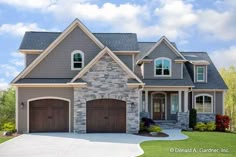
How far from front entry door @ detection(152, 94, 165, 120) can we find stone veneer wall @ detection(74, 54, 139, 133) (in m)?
7.53

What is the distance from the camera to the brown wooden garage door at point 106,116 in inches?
918

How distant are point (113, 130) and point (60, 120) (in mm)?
3728

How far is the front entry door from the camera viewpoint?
30.4m

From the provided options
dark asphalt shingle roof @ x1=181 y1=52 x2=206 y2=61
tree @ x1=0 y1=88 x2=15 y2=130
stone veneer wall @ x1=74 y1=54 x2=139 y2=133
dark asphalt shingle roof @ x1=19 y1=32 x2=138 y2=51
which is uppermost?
dark asphalt shingle roof @ x1=19 y1=32 x2=138 y2=51

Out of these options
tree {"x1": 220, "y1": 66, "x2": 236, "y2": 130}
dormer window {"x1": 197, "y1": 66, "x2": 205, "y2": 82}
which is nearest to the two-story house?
dormer window {"x1": 197, "y1": 66, "x2": 205, "y2": 82}

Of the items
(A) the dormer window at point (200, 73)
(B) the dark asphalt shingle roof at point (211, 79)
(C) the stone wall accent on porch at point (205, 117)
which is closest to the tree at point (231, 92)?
(B) the dark asphalt shingle roof at point (211, 79)

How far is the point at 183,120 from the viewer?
28.2 m

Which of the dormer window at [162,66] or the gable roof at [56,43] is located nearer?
the gable roof at [56,43]

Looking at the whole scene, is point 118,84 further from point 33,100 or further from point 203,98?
point 203,98

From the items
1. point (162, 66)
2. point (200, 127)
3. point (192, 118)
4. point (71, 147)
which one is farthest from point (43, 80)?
point (200, 127)

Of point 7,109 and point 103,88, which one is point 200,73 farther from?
point 7,109

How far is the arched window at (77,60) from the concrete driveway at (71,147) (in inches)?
233

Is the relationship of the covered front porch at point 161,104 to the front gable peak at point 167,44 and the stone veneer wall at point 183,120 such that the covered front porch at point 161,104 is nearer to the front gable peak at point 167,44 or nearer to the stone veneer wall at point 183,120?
the stone veneer wall at point 183,120

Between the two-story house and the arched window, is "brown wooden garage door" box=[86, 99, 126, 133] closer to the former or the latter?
the two-story house
